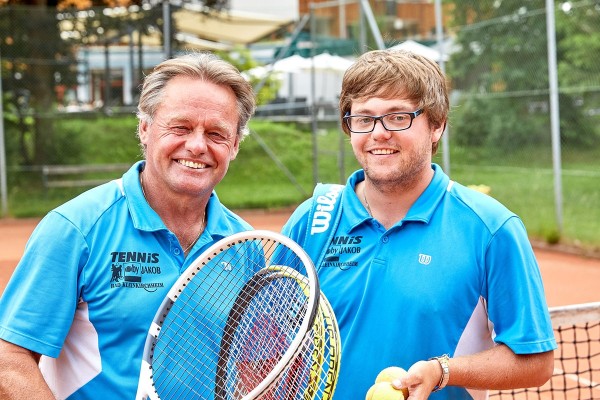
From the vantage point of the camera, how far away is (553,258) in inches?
376

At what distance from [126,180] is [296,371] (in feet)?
2.28

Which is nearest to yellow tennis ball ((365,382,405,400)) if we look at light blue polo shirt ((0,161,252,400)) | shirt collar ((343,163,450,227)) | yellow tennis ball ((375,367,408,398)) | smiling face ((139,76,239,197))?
yellow tennis ball ((375,367,408,398))

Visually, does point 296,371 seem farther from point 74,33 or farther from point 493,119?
point 74,33

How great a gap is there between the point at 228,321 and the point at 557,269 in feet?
23.5

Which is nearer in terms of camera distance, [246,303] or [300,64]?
[246,303]

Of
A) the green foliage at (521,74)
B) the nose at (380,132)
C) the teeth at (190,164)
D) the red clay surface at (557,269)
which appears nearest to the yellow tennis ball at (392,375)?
the nose at (380,132)

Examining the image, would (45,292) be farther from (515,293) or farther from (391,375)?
(515,293)

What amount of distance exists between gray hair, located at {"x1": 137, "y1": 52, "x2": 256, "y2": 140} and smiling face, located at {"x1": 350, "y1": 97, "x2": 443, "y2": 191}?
0.34 m

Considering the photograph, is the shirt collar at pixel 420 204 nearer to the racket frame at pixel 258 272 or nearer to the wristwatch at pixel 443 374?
the racket frame at pixel 258 272

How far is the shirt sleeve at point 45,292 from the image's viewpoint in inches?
82.0

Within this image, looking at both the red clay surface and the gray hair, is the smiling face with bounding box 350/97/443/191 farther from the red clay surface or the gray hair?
the red clay surface

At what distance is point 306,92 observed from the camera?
1477cm

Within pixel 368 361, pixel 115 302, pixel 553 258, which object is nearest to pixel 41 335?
pixel 115 302

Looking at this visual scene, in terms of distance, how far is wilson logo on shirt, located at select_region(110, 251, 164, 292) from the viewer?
2.18 metres
